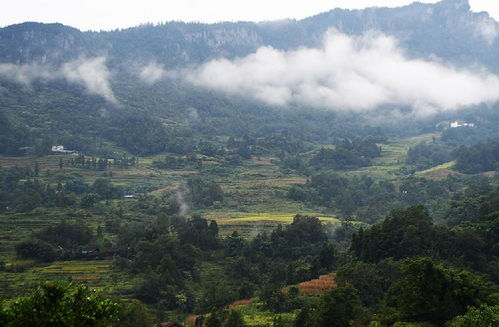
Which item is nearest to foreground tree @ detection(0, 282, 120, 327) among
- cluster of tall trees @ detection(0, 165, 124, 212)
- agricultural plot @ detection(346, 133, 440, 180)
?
cluster of tall trees @ detection(0, 165, 124, 212)

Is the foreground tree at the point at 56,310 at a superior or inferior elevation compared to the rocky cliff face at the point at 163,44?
inferior

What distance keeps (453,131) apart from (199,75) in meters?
76.5

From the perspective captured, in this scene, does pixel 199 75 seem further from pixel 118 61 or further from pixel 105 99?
pixel 105 99

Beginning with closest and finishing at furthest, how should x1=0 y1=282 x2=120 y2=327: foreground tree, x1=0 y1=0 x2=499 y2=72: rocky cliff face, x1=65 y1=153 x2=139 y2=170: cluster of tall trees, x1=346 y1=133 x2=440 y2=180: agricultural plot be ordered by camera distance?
1. x1=0 y1=282 x2=120 y2=327: foreground tree
2. x1=65 y1=153 x2=139 y2=170: cluster of tall trees
3. x1=346 y1=133 x2=440 y2=180: agricultural plot
4. x1=0 y1=0 x2=499 y2=72: rocky cliff face

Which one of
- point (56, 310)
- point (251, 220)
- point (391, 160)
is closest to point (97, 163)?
point (251, 220)

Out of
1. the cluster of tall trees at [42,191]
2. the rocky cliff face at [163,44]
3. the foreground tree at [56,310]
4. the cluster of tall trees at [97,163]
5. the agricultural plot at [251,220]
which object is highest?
the rocky cliff face at [163,44]

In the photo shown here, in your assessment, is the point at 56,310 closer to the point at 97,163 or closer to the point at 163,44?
the point at 97,163

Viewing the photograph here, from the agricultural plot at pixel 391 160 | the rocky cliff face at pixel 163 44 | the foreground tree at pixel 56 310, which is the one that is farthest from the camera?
the rocky cliff face at pixel 163 44

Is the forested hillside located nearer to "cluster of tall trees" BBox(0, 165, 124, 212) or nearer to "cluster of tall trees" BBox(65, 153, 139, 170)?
"cluster of tall trees" BBox(0, 165, 124, 212)

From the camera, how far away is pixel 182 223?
189ft

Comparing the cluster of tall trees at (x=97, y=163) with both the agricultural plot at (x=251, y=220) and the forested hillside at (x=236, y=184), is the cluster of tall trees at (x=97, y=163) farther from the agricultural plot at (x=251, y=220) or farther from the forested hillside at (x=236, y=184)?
the agricultural plot at (x=251, y=220)

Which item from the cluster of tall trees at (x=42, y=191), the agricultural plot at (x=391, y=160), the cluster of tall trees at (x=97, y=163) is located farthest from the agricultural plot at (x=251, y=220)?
the agricultural plot at (x=391, y=160)

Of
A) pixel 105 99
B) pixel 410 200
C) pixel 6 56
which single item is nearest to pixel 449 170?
pixel 410 200

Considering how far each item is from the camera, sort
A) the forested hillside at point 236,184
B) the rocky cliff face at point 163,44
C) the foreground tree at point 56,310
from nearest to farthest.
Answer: the foreground tree at point 56,310
the forested hillside at point 236,184
the rocky cliff face at point 163,44
